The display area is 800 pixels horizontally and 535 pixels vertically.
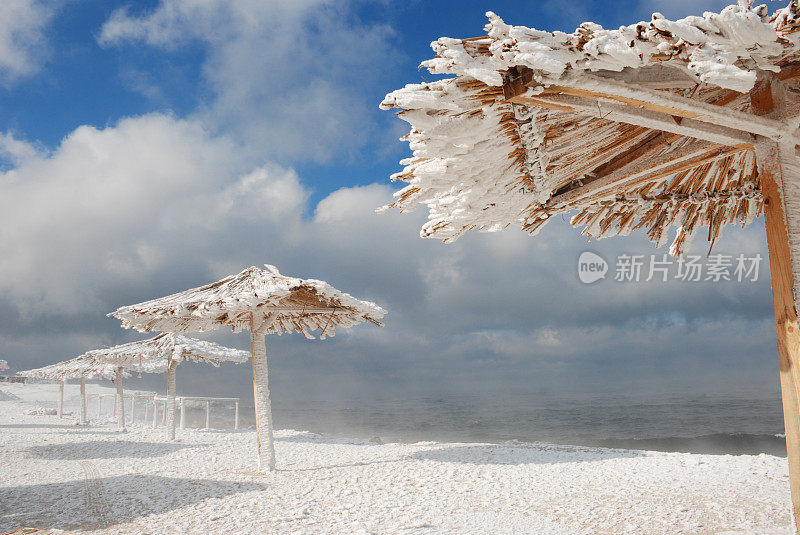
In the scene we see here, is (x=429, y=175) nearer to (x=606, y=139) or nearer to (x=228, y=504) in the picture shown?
(x=606, y=139)

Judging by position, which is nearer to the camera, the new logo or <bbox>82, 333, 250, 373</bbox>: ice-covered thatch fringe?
the new logo

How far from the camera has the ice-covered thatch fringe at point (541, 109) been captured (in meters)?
1.75

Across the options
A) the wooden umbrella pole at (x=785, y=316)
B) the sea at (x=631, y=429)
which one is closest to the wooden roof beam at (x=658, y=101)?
the wooden umbrella pole at (x=785, y=316)

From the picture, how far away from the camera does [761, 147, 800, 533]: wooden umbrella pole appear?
2152 millimetres

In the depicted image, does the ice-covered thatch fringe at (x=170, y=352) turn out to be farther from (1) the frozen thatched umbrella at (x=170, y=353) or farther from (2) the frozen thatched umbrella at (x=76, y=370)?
(2) the frozen thatched umbrella at (x=76, y=370)

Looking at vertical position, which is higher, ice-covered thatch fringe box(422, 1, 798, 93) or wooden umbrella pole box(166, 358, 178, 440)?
ice-covered thatch fringe box(422, 1, 798, 93)

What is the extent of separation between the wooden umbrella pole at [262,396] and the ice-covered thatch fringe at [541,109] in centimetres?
435

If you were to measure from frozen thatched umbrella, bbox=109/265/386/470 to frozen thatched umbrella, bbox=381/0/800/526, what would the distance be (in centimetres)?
324

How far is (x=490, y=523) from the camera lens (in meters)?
4.02

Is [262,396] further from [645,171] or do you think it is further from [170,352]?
[170,352]

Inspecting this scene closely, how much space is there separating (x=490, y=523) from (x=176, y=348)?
11489 mm

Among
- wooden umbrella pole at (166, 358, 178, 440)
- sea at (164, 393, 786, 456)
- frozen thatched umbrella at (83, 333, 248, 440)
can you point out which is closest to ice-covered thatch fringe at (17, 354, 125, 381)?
frozen thatched umbrella at (83, 333, 248, 440)

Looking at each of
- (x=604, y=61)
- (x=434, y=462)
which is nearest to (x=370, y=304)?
(x=434, y=462)

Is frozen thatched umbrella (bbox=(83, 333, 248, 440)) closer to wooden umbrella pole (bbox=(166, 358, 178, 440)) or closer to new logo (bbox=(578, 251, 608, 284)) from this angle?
wooden umbrella pole (bbox=(166, 358, 178, 440))
